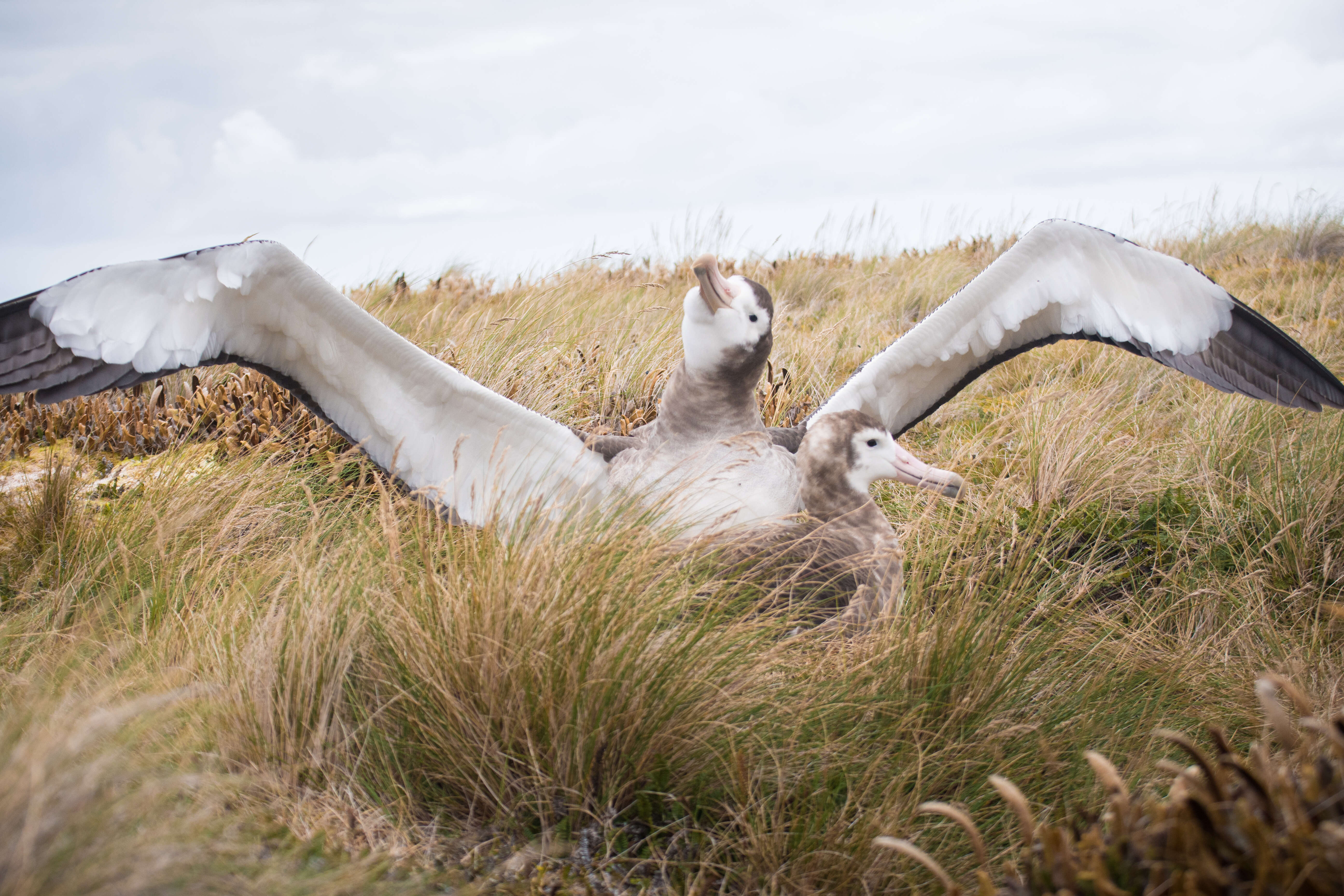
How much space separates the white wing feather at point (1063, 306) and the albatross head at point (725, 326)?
23.4 inches

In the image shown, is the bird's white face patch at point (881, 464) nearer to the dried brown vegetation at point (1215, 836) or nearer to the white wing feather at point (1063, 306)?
the white wing feather at point (1063, 306)

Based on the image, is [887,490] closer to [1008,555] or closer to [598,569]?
[1008,555]

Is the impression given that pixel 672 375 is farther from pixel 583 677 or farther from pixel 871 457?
pixel 583 677

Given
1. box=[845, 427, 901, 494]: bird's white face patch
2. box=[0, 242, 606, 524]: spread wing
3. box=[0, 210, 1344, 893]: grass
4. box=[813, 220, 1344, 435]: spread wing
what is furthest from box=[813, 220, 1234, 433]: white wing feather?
box=[0, 242, 606, 524]: spread wing

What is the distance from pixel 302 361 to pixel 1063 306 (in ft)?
11.7

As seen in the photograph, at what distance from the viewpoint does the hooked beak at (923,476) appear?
354 cm

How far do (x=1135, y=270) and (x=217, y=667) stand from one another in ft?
13.3

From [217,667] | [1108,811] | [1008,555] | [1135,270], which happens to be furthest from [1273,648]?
[217,667]

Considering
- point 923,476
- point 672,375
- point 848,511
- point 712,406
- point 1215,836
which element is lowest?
point 1215,836

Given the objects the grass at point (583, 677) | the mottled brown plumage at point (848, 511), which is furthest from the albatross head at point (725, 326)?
the grass at point (583, 677)

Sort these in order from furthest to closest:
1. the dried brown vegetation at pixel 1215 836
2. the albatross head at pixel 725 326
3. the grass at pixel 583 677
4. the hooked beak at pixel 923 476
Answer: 1. the albatross head at pixel 725 326
2. the hooked beak at pixel 923 476
3. the grass at pixel 583 677
4. the dried brown vegetation at pixel 1215 836

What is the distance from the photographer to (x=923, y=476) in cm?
360

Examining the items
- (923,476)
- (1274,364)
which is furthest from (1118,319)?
(923,476)

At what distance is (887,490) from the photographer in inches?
193
